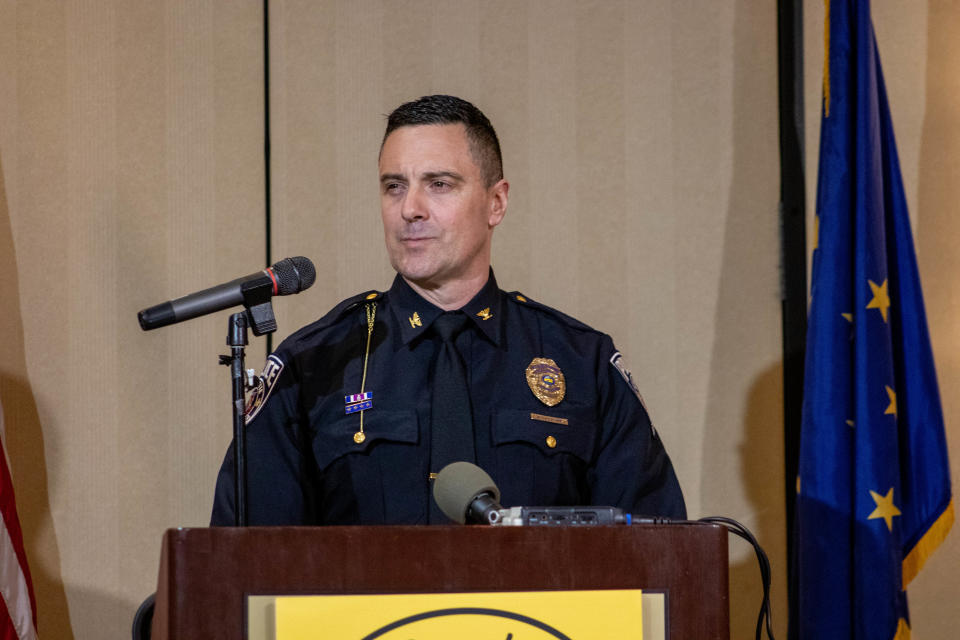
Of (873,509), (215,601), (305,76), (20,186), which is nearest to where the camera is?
(215,601)

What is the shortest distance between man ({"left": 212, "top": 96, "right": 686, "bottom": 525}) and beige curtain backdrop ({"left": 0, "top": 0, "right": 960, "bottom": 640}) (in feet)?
2.38

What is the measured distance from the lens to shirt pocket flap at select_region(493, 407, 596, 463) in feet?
7.11

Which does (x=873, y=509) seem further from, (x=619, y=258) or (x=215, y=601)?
(x=215, y=601)

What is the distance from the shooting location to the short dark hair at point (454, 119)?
2.29 meters

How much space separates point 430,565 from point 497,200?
128cm

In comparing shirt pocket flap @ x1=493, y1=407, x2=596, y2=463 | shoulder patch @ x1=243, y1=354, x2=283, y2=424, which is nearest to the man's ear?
shirt pocket flap @ x1=493, y1=407, x2=596, y2=463

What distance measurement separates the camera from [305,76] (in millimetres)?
3014

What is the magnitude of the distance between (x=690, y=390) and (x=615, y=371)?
0.86 metres

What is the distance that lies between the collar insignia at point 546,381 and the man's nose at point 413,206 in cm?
40

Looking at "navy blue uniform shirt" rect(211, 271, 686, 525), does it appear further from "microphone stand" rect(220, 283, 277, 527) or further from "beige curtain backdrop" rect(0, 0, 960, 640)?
"beige curtain backdrop" rect(0, 0, 960, 640)

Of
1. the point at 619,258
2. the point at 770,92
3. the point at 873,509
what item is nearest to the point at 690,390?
the point at 619,258

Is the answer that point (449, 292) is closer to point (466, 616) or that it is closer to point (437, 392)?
point (437, 392)

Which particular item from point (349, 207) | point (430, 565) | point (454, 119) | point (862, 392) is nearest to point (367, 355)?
point (454, 119)

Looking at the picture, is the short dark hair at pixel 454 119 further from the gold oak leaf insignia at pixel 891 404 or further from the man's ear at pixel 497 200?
the gold oak leaf insignia at pixel 891 404
